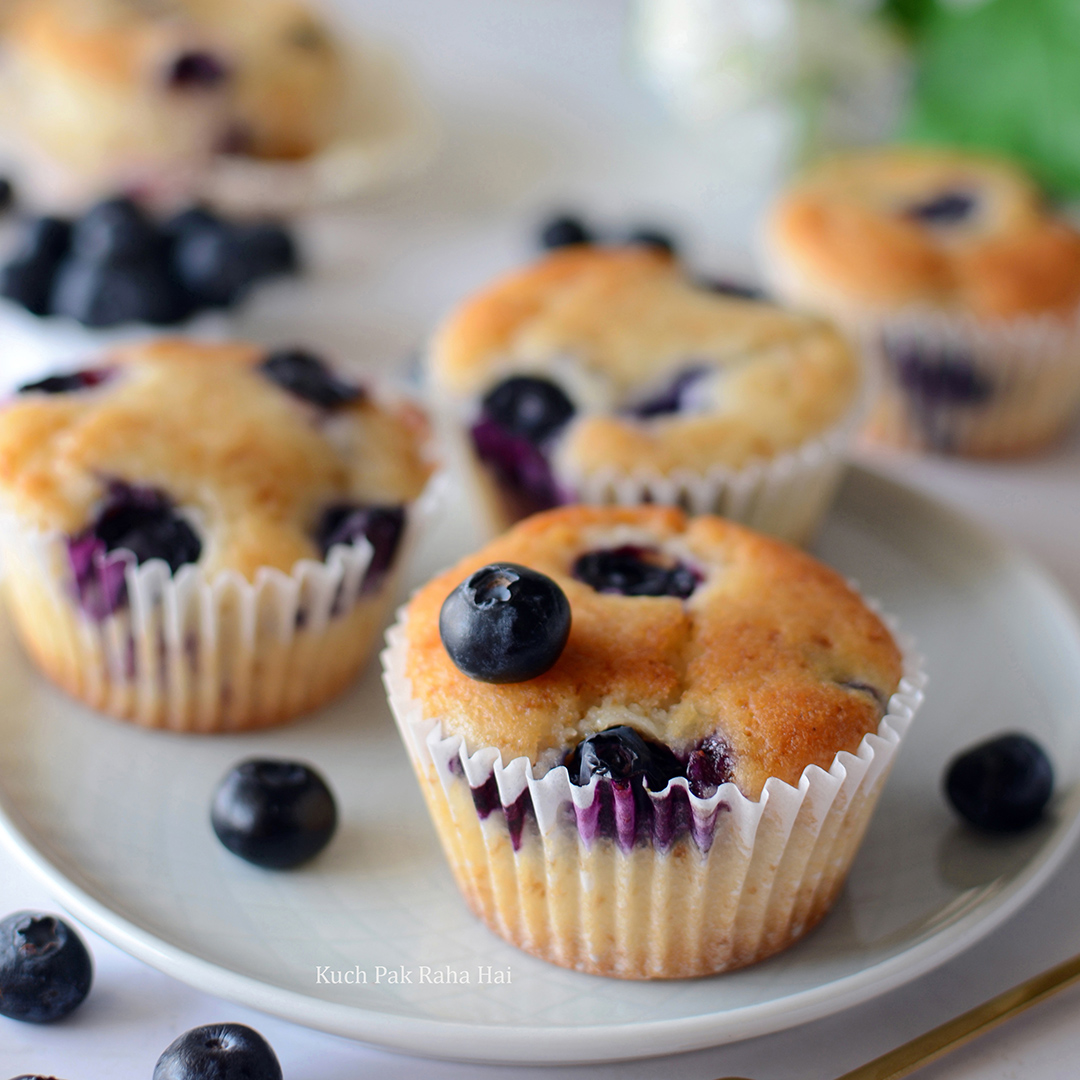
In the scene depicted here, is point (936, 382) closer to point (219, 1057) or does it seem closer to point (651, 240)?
point (651, 240)

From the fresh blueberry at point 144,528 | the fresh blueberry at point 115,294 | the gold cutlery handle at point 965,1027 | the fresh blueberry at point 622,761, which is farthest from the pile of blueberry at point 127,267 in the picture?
the gold cutlery handle at point 965,1027

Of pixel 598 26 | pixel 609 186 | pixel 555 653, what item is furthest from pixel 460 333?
pixel 598 26

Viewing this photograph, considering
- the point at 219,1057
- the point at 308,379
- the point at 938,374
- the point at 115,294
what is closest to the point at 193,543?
the point at 308,379

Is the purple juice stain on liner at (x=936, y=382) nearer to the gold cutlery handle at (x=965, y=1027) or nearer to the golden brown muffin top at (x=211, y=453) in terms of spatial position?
the golden brown muffin top at (x=211, y=453)

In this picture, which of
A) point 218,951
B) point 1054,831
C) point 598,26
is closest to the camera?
point 218,951

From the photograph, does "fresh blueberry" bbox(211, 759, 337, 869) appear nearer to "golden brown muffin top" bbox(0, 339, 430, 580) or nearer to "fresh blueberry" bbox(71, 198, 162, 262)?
"golden brown muffin top" bbox(0, 339, 430, 580)

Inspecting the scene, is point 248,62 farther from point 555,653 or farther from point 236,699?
point 555,653
